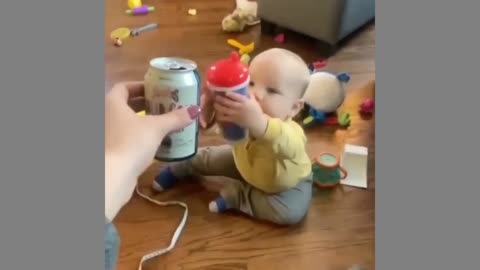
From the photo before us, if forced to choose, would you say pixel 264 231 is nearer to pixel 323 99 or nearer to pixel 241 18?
pixel 323 99

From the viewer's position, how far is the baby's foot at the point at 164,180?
1.39 meters

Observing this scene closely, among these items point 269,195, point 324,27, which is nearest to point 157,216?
point 269,195

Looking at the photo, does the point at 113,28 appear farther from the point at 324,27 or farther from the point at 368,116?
the point at 368,116

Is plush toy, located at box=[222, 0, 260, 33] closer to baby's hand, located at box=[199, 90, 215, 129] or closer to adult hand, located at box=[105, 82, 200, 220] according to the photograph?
baby's hand, located at box=[199, 90, 215, 129]

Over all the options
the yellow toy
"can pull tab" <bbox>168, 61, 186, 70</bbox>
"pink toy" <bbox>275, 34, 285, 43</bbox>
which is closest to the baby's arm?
"can pull tab" <bbox>168, 61, 186, 70</bbox>

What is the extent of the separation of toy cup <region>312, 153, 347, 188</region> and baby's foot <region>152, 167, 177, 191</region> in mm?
308

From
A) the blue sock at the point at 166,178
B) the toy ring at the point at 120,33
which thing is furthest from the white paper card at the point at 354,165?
the toy ring at the point at 120,33

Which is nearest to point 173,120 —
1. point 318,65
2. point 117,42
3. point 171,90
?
point 171,90

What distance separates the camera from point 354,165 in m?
1.47

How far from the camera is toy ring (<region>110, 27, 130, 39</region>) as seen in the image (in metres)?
1.98

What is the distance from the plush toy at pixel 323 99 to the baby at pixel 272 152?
11.8 inches

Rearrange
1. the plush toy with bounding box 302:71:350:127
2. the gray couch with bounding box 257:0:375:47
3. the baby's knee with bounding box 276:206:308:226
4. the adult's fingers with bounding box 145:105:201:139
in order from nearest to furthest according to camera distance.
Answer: the adult's fingers with bounding box 145:105:201:139, the baby's knee with bounding box 276:206:308:226, the plush toy with bounding box 302:71:350:127, the gray couch with bounding box 257:0:375:47

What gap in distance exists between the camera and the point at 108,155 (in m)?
0.81

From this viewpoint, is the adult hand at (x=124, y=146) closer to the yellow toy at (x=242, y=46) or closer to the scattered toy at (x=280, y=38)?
the yellow toy at (x=242, y=46)
